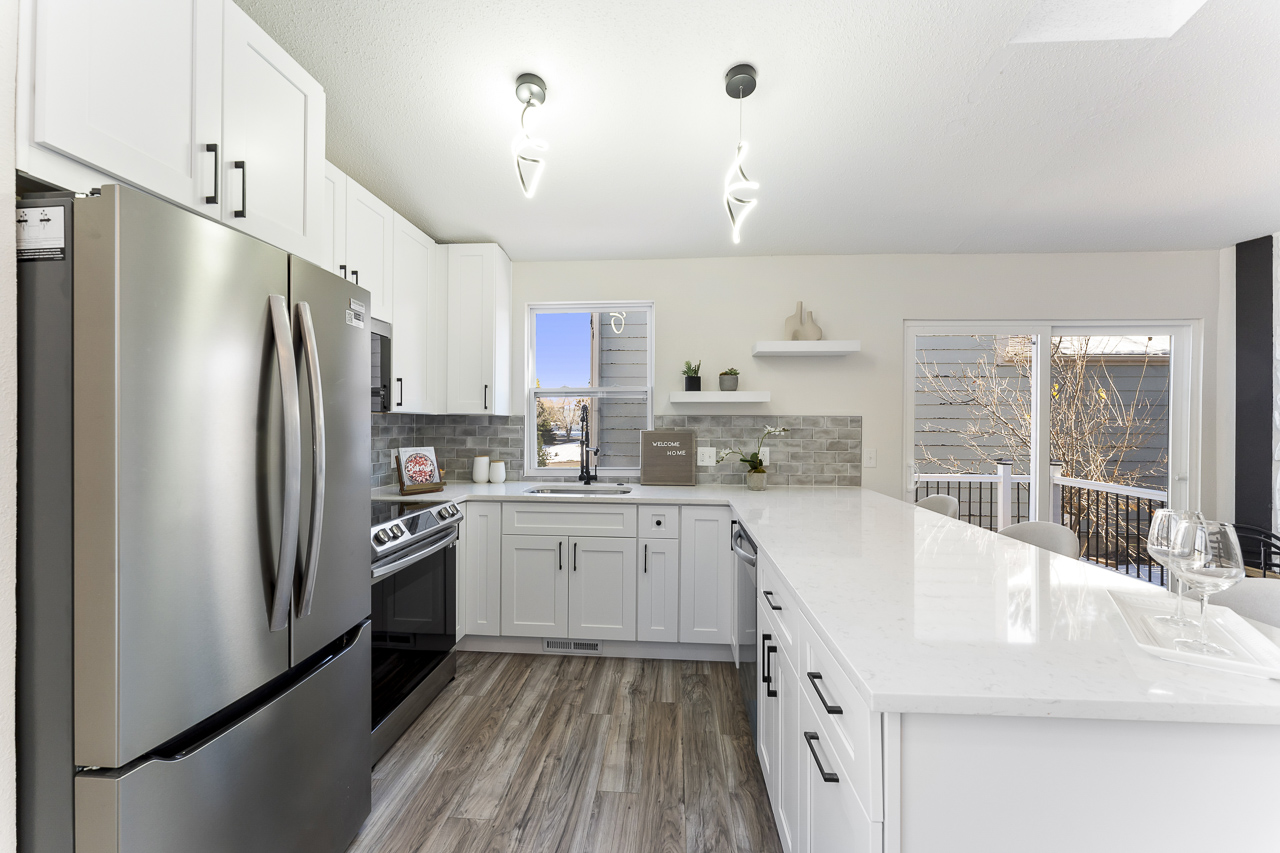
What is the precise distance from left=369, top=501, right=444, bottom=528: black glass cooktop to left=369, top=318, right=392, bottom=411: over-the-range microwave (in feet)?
1.48

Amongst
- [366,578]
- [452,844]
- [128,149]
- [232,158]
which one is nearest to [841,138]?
[232,158]

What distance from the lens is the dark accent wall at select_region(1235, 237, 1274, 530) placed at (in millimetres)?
3117

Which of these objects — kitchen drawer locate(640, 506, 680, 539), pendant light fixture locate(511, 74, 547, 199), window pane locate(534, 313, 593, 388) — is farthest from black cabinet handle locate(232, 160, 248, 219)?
window pane locate(534, 313, 593, 388)

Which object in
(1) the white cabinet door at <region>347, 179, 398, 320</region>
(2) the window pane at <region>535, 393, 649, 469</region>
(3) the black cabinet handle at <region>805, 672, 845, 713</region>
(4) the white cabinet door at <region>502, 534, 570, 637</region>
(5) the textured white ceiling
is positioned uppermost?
(5) the textured white ceiling

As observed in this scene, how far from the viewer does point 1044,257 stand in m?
3.39

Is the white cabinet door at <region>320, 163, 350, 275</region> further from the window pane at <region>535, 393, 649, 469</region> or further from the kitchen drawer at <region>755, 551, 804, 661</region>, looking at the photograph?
the kitchen drawer at <region>755, 551, 804, 661</region>

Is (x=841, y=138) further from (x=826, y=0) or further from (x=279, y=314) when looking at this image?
(x=279, y=314)

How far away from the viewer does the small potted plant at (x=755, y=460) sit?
3246 mm

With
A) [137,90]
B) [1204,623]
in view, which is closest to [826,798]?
[1204,623]

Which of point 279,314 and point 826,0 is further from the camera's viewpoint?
point 826,0

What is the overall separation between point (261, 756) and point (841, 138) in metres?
2.63

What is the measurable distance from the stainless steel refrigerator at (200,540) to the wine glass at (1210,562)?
174cm

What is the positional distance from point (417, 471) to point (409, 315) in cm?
87

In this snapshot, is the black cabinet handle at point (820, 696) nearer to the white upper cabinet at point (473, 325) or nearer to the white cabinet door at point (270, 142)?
the white cabinet door at point (270, 142)
